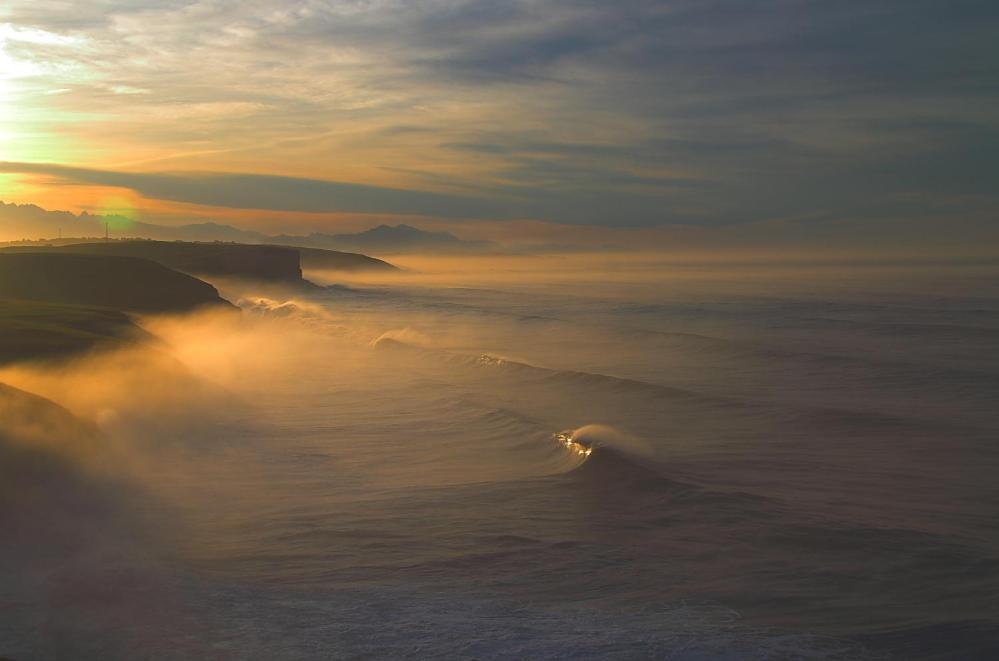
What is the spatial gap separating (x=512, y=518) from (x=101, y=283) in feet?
147

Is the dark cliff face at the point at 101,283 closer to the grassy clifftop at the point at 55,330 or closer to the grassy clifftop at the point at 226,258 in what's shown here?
the grassy clifftop at the point at 55,330

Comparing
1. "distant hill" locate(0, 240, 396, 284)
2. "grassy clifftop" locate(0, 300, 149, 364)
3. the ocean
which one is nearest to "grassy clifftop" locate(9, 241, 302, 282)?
"distant hill" locate(0, 240, 396, 284)

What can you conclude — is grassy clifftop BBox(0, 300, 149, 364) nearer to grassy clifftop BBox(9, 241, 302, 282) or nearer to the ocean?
the ocean

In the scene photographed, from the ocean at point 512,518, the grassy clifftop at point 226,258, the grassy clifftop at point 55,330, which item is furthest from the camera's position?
the grassy clifftop at point 226,258

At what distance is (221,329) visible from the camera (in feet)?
160

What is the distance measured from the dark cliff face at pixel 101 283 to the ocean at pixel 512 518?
19.9 meters

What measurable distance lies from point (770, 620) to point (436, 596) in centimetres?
395

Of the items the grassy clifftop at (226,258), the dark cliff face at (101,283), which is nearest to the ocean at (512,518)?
the dark cliff face at (101,283)

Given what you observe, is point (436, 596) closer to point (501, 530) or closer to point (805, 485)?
point (501, 530)

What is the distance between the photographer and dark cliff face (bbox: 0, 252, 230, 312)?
50438 mm

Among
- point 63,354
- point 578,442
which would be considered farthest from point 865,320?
point 63,354

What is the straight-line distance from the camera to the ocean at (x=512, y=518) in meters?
9.70

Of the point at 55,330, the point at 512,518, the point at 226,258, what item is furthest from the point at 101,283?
the point at 226,258

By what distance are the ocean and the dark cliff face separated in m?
19.9
